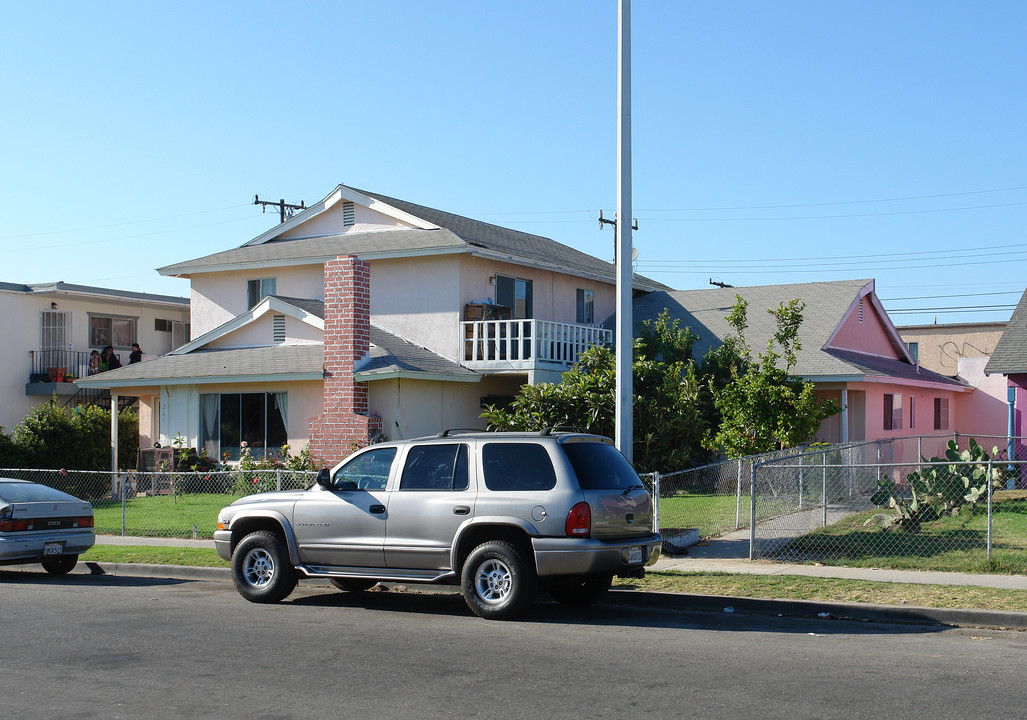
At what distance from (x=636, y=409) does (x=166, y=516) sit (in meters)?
9.75

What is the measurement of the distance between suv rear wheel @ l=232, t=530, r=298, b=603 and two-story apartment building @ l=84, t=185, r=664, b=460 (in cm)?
997

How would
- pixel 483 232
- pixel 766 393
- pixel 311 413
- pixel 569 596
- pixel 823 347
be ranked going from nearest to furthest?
1. pixel 569 596
2. pixel 766 393
3. pixel 311 413
4. pixel 823 347
5. pixel 483 232

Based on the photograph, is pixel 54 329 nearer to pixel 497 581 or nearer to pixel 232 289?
pixel 232 289

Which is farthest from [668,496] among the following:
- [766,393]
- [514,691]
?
[514,691]

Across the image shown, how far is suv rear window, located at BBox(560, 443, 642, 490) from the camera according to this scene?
10.5 m

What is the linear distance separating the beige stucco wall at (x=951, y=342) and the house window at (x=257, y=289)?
2768 cm

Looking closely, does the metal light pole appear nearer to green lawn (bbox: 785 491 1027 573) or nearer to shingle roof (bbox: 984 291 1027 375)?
green lawn (bbox: 785 491 1027 573)

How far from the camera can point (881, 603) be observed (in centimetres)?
1054

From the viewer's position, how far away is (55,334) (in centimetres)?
3488

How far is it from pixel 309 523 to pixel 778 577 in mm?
5322

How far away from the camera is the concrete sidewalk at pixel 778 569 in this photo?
11.8 metres

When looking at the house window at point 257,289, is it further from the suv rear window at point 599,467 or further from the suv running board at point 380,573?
the suv rear window at point 599,467

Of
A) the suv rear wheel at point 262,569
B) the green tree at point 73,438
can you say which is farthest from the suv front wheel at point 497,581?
the green tree at point 73,438

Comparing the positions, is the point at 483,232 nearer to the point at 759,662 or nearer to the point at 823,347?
the point at 823,347
